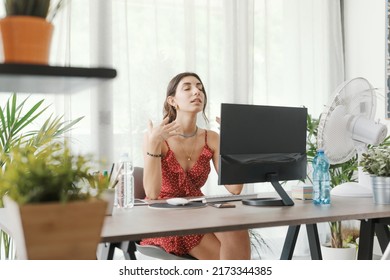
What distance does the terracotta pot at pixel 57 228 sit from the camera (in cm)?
88

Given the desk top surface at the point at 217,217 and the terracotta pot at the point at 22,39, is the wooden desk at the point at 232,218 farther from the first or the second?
the terracotta pot at the point at 22,39

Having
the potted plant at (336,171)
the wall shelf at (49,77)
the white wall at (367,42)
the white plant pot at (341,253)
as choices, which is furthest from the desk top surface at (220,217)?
the white wall at (367,42)

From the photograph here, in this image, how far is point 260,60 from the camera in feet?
13.6

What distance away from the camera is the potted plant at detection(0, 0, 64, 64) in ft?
2.85

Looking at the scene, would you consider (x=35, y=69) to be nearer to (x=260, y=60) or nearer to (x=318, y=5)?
(x=260, y=60)

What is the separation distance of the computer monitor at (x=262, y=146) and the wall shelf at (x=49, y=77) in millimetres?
1098

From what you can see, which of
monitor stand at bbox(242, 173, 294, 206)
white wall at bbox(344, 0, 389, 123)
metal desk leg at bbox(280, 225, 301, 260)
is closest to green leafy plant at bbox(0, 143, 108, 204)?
monitor stand at bbox(242, 173, 294, 206)

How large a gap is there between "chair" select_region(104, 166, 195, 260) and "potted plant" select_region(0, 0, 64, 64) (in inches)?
33.5

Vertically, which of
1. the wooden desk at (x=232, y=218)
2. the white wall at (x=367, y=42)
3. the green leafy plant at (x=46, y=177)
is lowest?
the wooden desk at (x=232, y=218)

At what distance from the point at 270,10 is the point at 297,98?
30.8 inches

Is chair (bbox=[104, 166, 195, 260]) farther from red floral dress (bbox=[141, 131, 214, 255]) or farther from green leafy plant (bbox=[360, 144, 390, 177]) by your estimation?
green leafy plant (bbox=[360, 144, 390, 177])

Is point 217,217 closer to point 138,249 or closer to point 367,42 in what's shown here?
point 138,249

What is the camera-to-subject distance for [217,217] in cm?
176

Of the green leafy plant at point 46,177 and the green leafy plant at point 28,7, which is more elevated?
the green leafy plant at point 28,7
